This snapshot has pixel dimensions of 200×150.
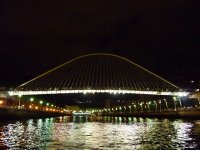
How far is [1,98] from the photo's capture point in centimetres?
12156

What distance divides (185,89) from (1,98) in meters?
52.0

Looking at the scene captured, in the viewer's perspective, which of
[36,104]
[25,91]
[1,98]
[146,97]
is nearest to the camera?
[25,91]

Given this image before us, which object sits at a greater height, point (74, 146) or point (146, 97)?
point (146, 97)

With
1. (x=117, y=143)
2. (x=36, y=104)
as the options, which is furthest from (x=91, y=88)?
(x=117, y=143)

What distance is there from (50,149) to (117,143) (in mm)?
6514

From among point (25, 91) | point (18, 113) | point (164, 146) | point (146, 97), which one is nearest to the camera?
point (164, 146)

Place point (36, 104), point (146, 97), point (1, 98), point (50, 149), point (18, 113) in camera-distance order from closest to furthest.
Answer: point (50, 149)
point (18, 113)
point (1, 98)
point (36, 104)
point (146, 97)

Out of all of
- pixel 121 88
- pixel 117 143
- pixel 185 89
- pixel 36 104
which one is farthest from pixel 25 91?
pixel 117 143

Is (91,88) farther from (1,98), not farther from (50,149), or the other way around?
(50,149)

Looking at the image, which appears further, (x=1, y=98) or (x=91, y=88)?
(x=1, y=98)

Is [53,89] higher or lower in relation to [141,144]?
higher

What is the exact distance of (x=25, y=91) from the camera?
374ft

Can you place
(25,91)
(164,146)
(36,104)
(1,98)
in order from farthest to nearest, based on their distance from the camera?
(36,104) < (1,98) < (25,91) < (164,146)

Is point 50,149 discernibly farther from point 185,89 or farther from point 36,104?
point 36,104
